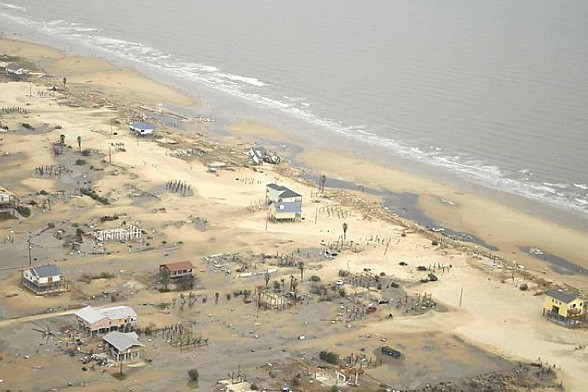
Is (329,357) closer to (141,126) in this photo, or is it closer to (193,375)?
(193,375)

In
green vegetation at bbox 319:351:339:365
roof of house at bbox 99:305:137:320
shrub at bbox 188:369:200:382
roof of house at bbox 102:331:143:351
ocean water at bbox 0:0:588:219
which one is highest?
ocean water at bbox 0:0:588:219

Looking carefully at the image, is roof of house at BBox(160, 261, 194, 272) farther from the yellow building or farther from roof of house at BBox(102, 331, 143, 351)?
the yellow building

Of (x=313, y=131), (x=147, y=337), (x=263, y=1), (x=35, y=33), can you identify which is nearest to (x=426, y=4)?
(x=263, y=1)

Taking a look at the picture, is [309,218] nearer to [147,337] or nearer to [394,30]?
[147,337]

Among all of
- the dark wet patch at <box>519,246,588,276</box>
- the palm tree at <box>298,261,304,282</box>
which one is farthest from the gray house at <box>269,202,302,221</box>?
the dark wet patch at <box>519,246,588,276</box>

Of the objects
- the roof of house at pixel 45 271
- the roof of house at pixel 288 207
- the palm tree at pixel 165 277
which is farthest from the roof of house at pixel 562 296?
the roof of house at pixel 45 271

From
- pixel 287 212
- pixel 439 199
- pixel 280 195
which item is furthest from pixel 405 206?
pixel 287 212
